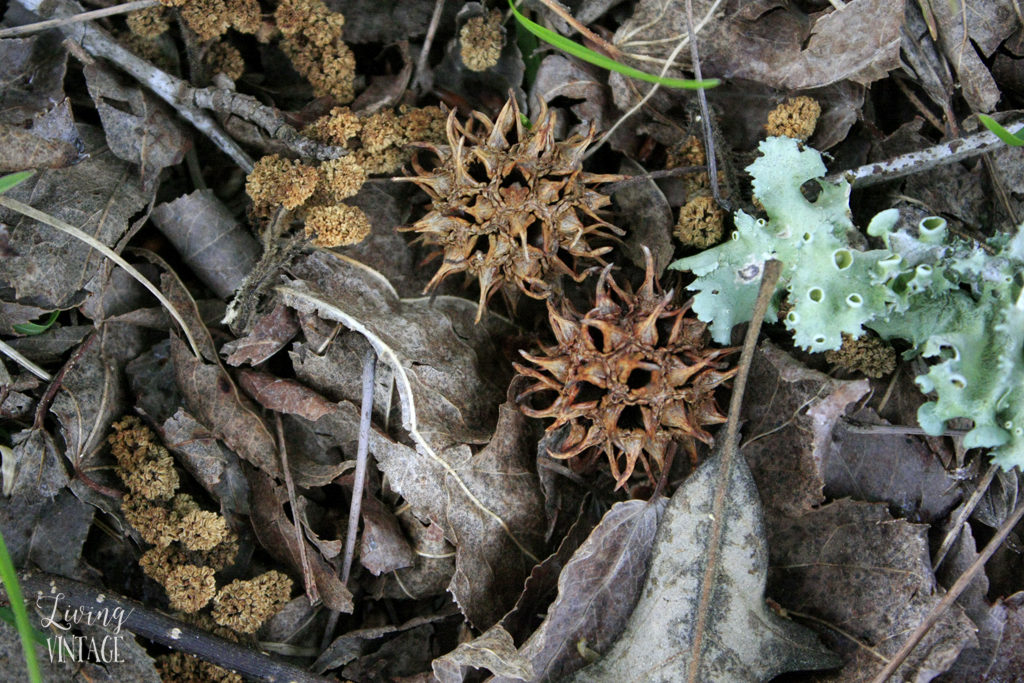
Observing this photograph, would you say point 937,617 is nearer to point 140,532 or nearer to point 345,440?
point 345,440

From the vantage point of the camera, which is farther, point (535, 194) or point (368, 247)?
point (368, 247)

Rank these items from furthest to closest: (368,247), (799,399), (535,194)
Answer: (368,247), (799,399), (535,194)

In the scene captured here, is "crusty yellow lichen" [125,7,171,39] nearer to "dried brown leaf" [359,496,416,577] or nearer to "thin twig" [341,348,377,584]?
"thin twig" [341,348,377,584]

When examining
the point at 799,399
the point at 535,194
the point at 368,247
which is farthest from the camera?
the point at 368,247

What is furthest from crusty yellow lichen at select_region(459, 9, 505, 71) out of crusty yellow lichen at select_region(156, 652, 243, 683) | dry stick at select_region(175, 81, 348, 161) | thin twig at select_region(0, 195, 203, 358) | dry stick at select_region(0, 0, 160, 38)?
crusty yellow lichen at select_region(156, 652, 243, 683)

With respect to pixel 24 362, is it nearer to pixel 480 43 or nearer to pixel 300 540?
pixel 300 540

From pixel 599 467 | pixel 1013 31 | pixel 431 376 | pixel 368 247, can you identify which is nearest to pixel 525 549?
pixel 599 467
